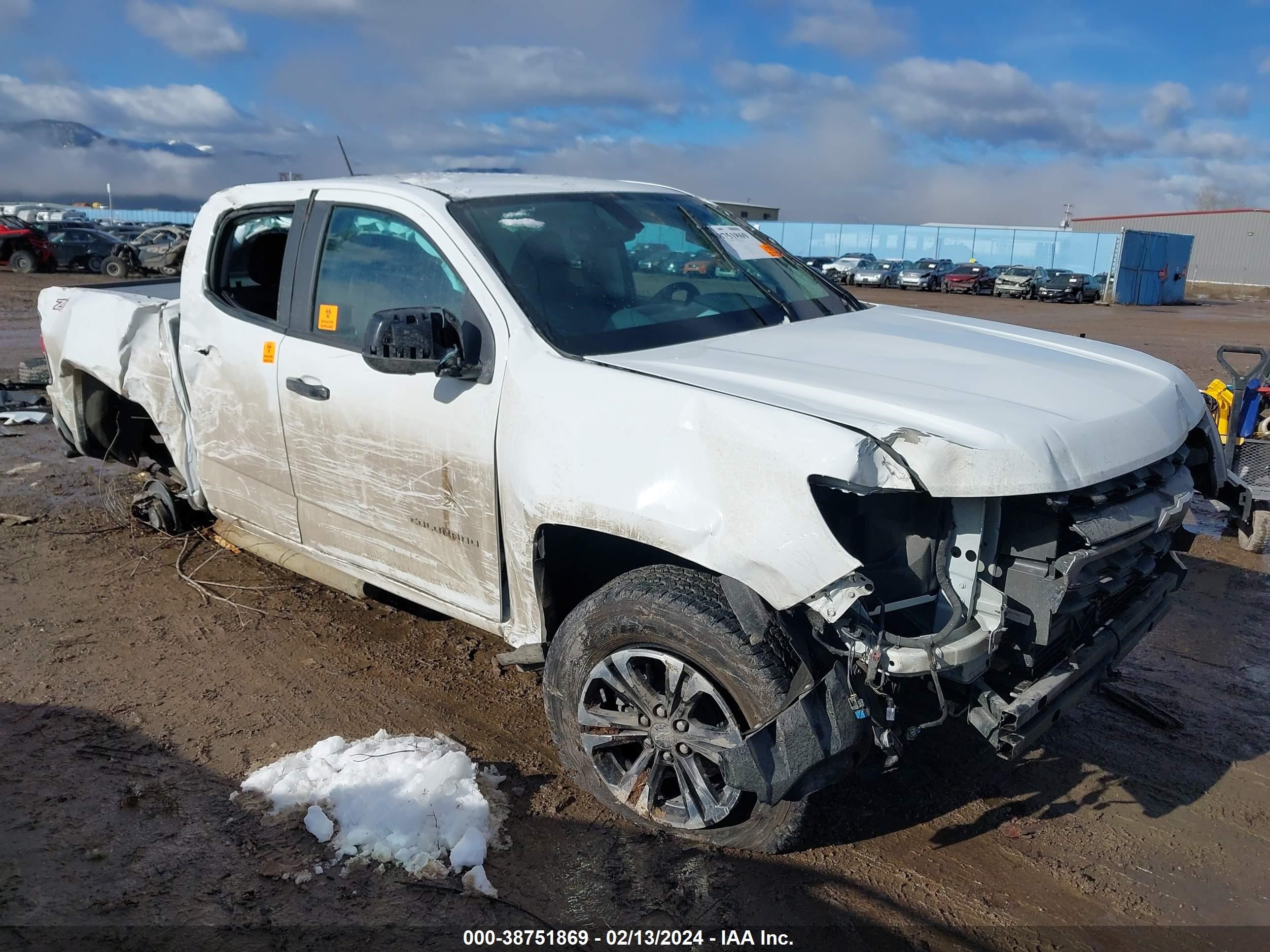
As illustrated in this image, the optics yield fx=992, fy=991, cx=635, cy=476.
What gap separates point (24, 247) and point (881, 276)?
104ft

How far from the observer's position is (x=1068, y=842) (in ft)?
10.4

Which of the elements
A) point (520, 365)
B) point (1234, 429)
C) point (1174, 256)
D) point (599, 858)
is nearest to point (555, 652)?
point (599, 858)

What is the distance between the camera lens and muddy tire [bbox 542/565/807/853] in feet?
8.82

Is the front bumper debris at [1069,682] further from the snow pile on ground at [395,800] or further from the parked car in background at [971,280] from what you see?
the parked car in background at [971,280]

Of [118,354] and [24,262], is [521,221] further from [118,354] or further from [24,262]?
[24,262]

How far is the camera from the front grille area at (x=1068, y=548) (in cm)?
258

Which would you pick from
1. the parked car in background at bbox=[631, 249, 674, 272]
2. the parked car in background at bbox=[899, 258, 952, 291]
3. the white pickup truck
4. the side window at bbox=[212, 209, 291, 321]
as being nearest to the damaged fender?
the white pickup truck

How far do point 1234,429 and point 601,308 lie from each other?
15.4 feet

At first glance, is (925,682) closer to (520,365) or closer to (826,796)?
(826,796)

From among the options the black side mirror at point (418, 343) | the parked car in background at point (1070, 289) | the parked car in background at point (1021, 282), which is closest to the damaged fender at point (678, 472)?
the black side mirror at point (418, 343)

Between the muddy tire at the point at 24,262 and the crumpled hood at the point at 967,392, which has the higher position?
the crumpled hood at the point at 967,392

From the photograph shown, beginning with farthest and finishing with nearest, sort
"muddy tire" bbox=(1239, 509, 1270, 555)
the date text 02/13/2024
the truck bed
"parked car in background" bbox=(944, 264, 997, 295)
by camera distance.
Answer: "parked car in background" bbox=(944, 264, 997, 295) < "muddy tire" bbox=(1239, 509, 1270, 555) < the truck bed < the date text 02/13/2024

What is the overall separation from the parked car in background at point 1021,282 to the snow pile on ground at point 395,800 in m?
38.2

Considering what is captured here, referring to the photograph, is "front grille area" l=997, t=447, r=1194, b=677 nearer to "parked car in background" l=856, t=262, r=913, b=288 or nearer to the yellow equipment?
the yellow equipment
